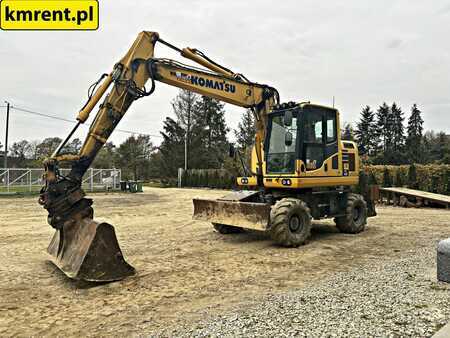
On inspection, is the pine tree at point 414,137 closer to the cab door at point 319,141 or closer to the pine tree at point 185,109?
the pine tree at point 185,109

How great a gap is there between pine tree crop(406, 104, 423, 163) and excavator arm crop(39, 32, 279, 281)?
4229cm

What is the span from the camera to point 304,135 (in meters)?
8.03

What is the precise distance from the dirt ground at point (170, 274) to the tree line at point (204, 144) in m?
25.9

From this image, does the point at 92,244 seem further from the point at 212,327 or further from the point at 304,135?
the point at 304,135

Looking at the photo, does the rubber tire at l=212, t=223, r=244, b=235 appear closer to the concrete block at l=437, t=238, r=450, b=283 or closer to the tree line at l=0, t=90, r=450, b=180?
the concrete block at l=437, t=238, r=450, b=283

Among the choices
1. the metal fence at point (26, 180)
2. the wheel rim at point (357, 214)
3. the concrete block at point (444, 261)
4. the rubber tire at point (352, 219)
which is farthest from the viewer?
the metal fence at point (26, 180)

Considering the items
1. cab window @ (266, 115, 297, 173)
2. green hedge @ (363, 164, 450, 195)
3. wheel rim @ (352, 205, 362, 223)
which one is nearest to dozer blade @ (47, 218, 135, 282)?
cab window @ (266, 115, 297, 173)

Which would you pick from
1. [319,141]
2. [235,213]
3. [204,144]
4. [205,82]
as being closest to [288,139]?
[319,141]

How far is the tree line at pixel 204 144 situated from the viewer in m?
42.5

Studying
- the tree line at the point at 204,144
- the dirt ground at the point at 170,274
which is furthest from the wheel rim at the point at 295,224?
the tree line at the point at 204,144

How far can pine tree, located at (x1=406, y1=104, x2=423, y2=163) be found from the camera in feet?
153

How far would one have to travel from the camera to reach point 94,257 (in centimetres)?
516

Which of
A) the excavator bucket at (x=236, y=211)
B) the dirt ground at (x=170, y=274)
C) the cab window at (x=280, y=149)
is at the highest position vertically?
the cab window at (x=280, y=149)

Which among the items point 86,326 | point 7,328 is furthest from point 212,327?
point 7,328
